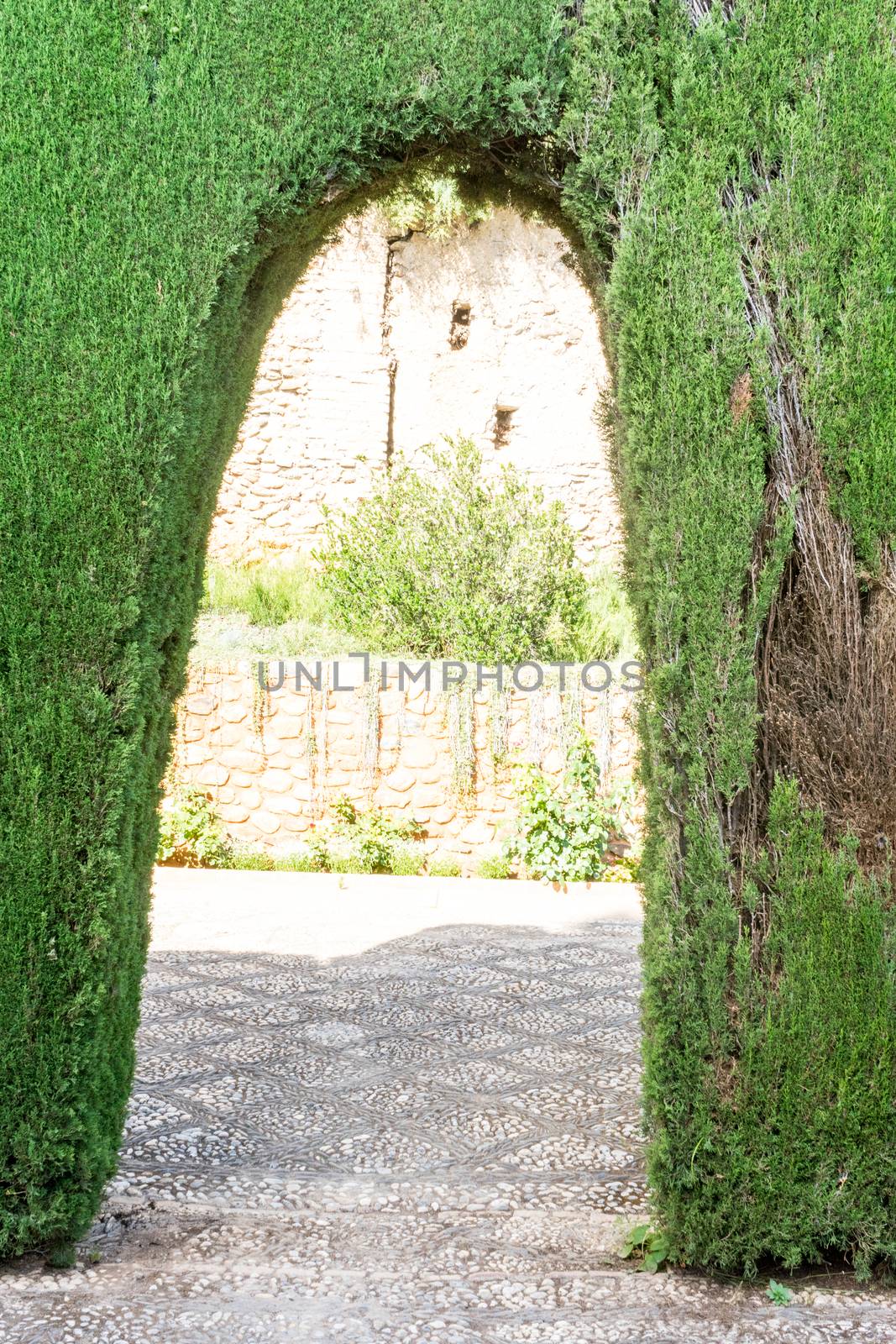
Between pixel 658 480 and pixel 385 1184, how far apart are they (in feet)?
6.90

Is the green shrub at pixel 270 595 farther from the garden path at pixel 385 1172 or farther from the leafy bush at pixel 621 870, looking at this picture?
the garden path at pixel 385 1172

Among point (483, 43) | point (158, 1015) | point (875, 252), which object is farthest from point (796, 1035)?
point (158, 1015)

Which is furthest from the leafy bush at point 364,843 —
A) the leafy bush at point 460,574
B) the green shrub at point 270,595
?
the green shrub at point 270,595

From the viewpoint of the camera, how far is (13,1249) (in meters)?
2.48

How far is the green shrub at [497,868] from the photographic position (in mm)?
7461

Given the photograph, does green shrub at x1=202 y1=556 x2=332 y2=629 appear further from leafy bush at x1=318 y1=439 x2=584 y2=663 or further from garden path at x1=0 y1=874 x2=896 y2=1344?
garden path at x1=0 y1=874 x2=896 y2=1344

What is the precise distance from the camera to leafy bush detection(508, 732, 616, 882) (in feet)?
23.9

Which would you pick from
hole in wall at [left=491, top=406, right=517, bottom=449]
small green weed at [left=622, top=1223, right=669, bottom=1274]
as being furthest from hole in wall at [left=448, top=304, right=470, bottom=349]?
small green weed at [left=622, top=1223, right=669, bottom=1274]

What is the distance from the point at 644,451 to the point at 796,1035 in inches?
55.2

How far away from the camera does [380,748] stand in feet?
25.5

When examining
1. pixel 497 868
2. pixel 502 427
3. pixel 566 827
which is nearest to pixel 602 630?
pixel 566 827

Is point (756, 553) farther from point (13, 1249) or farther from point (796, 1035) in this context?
point (13, 1249)

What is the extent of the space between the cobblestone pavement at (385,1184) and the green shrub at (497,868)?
233 centimetres

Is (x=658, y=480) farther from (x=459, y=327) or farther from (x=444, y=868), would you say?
(x=459, y=327)
